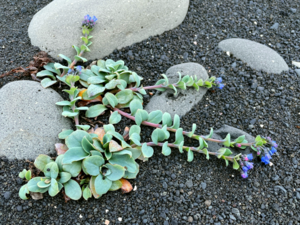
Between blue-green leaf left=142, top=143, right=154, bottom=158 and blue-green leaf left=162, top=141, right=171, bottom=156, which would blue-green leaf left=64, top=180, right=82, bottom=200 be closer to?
blue-green leaf left=142, top=143, right=154, bottom=158

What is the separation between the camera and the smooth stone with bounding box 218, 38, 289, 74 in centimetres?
291

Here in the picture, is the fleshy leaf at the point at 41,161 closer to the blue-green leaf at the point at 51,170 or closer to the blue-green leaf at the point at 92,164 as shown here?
the blue-green leaf at the point at 51,170

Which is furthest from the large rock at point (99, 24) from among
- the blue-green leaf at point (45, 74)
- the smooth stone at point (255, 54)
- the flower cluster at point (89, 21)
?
Result: the smooth stone at point (255, 54)

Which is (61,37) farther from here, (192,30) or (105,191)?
(105,191)

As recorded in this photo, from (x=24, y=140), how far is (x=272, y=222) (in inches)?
76.8

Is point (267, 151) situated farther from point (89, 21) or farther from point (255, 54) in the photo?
point (89, 21)

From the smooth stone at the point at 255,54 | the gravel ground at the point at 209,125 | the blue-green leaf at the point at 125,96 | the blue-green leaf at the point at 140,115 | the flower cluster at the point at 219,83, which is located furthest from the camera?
the smooth stone at the point at 255,54

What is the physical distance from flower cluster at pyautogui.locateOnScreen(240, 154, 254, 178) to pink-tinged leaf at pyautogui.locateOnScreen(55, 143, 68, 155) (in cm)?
135

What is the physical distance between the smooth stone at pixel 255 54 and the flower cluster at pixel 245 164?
117cm

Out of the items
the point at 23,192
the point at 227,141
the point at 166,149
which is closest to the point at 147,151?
the point at 166,149

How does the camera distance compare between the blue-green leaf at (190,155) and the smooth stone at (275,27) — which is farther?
the smooth stone at (275,27)

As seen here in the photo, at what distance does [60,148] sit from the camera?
6.98ft

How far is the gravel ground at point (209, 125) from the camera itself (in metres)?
1.99

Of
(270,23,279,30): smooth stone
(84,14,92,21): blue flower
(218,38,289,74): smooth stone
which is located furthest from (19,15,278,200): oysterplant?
(270,23,279,30): smooth stone
